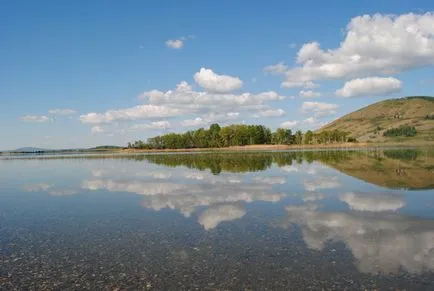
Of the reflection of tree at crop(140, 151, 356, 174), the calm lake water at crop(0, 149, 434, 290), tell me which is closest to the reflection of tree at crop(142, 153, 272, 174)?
the reflection of tree at crop(140, 151, 356, 174)

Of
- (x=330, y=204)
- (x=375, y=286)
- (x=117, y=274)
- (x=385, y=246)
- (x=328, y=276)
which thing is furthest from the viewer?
(x=330, y=204)

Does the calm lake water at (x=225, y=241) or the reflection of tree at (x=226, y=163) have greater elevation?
the reflection of tree at (x=226, y=163)

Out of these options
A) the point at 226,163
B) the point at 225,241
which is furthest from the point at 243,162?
the point at 225,241

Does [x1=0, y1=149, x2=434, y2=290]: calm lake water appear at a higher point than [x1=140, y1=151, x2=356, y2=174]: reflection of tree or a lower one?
lower

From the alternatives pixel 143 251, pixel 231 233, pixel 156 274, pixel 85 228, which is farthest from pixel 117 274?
pixel 85 228

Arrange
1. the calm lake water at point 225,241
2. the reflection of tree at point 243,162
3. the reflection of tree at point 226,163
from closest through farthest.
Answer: the calm lake water at point 225,241
the reflection of tree at point 226,163
the reflection of tree at point 243,162

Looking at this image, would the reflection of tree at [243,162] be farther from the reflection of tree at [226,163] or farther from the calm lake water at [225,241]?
the calm lake water at [225,241]

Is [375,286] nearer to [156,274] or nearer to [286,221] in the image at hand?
[156,274]

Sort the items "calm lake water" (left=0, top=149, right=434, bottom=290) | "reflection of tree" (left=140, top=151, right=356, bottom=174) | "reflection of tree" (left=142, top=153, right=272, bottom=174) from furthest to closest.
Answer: "reflection of tree" (left=140, top=151, right=356, bottom=174) < "reflection of tree" (left=142, top=153, right=272, bottom=174) < "calm lake water" (left=0, top=149, right=434, bottom=290)

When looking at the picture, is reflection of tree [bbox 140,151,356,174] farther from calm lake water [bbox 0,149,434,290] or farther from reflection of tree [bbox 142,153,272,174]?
calm lake water [bbox 0,149,434,290]

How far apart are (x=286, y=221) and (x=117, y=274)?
11.5 m

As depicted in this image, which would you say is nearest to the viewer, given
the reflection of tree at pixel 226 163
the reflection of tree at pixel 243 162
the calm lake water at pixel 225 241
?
the calm lake water at pixel 225 241

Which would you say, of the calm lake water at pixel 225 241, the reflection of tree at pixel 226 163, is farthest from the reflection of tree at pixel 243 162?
the calm lake water at pixel 225 241

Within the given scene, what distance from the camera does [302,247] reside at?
1694 cm
